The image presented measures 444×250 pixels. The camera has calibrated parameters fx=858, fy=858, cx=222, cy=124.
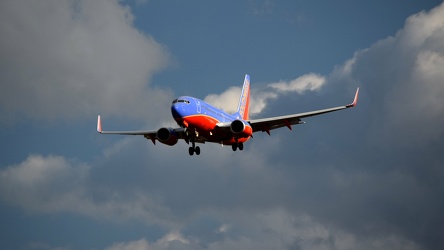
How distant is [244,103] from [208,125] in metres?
23.3

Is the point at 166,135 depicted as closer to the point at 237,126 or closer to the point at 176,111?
the point at 237,126

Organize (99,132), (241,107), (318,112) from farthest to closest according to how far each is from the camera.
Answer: (241,107), (99,132), (318,112)

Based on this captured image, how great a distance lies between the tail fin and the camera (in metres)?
96.9

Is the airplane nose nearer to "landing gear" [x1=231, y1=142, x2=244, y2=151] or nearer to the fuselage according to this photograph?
the fuselage

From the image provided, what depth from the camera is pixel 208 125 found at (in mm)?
76125

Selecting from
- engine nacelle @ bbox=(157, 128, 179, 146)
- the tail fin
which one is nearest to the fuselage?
engine nacelle @ bbox=(157, 128, 179, 146)

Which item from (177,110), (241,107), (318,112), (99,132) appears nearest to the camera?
(177,110)

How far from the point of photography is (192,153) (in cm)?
8125

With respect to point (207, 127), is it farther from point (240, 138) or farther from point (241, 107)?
point (241, 107)

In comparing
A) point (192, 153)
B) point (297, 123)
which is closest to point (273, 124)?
point (297, 123)

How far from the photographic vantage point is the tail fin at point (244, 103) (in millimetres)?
96938

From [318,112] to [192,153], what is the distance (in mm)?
12476

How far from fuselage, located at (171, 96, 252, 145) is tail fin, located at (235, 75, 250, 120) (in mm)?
15413

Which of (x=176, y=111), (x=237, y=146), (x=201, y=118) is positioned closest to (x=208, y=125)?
(x=201, y=118)
